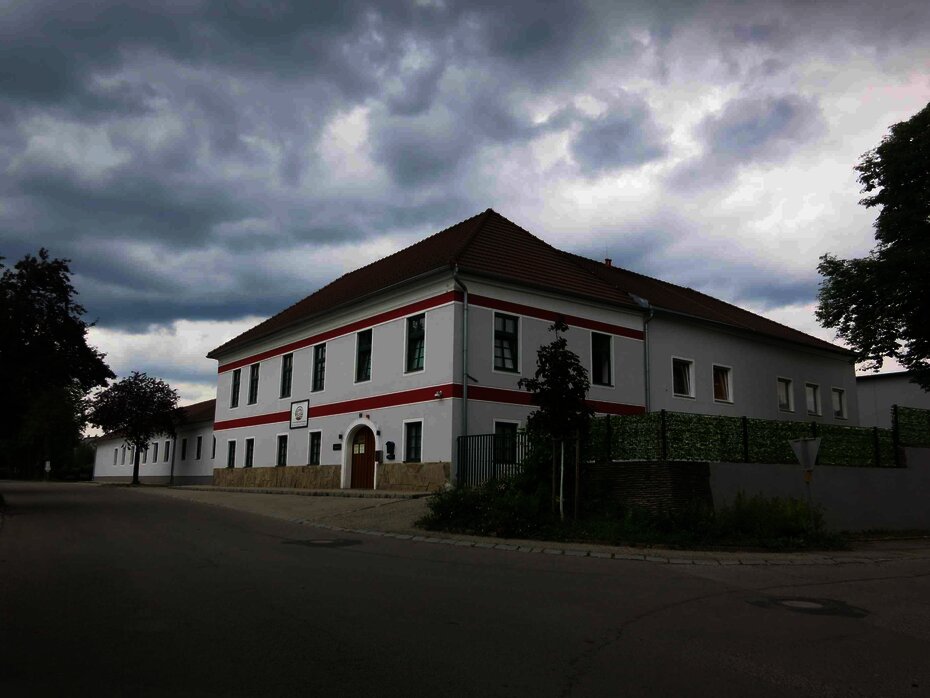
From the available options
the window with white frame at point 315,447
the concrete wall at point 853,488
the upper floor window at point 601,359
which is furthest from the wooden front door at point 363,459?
the concrete wall at point 853,488

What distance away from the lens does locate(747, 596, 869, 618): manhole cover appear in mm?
7992

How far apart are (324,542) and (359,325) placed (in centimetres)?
1598

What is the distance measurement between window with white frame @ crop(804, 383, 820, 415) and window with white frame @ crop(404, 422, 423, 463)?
831 inches

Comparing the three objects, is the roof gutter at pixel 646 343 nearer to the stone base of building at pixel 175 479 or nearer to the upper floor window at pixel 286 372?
the upper floor window at pixel 286 372

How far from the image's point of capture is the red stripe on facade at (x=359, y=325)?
25.1 m

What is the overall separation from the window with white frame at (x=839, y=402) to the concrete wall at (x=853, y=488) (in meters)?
17.7

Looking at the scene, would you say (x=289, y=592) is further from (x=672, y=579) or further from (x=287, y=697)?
(x=672, y=579)

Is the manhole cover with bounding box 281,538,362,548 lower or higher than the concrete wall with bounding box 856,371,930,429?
lower

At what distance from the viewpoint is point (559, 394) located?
52.6 feet

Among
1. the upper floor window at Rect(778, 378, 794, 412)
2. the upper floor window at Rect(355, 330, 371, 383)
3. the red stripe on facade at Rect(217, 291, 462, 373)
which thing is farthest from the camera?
the upper floor window at Rect(778, 378, 794, 412)

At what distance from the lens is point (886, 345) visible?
89.9 ft

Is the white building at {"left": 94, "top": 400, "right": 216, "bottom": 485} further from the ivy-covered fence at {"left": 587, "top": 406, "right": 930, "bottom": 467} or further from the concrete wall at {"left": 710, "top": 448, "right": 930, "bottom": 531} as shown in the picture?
the concrete wall at {"left": 710, "top": 448, "right": 930, "bottom": 531}

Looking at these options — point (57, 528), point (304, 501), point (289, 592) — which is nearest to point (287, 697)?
point (289, 592)

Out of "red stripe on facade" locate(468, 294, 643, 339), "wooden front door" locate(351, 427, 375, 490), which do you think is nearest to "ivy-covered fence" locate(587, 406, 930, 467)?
"red stripe on facade" locate(468, 294, 643, 339)
